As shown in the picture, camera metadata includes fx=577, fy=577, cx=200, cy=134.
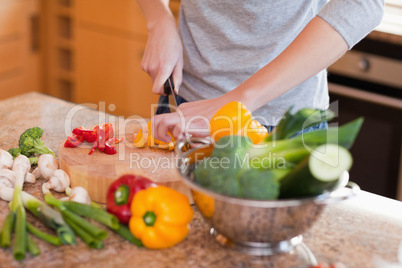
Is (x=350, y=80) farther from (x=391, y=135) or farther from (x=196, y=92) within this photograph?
(x=196, y=92)

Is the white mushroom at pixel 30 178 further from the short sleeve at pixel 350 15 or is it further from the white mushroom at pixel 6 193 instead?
the short sleeve at pixel 350 15

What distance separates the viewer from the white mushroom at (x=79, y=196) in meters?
1.20

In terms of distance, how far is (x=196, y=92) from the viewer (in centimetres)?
167

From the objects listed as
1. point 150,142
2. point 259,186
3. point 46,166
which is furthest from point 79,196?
point 259,186

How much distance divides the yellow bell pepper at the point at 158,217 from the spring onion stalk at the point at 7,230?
0.23 m

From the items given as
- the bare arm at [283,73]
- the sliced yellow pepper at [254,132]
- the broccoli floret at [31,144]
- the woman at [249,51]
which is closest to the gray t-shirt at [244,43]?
the woman at [249,51]

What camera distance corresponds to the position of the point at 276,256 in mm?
1090

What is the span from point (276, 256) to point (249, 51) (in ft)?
2.23

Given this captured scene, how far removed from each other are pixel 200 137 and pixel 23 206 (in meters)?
0.42

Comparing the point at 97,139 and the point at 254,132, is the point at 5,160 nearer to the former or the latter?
the point at 97,139

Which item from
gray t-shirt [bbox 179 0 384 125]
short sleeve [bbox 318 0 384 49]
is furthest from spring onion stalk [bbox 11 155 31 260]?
short sleeve [bbox 318 0 384 49]

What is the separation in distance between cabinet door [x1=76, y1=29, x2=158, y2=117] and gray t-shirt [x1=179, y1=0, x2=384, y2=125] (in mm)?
1849

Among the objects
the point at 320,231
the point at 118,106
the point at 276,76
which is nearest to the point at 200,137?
the point at 276,76

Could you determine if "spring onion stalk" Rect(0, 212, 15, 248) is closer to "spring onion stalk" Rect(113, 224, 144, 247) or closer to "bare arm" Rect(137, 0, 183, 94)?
"spring onion stalk" Rect(113, 224, 144, 247)
